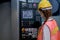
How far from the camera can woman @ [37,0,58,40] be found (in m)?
2.16

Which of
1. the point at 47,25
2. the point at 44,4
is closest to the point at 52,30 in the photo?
the point at 47,25

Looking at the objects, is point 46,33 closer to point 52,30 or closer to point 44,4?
point 52,30

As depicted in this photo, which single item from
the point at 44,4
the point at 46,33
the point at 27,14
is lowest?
the point at 46,33

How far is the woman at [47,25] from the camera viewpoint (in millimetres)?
2158

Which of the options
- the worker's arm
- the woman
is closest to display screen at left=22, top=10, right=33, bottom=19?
the woman

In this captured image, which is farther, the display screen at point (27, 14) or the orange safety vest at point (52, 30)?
the display screen at point (27, 14)

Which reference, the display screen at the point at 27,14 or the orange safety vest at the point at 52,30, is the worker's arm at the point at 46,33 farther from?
the display screen at the point at 27,14

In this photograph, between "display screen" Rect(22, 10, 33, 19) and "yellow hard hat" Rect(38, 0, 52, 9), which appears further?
"display screen" Rect(22, 10, 33, 19)

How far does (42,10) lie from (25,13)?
229 mm

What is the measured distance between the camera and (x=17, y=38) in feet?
7.70

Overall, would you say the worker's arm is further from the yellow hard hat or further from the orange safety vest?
the yellow hard hat

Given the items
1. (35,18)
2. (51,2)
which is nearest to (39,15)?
(35,18)

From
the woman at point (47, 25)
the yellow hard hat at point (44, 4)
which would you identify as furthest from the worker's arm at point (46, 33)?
the yellow hard hat at point (44, 4)

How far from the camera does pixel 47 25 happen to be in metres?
2.16
